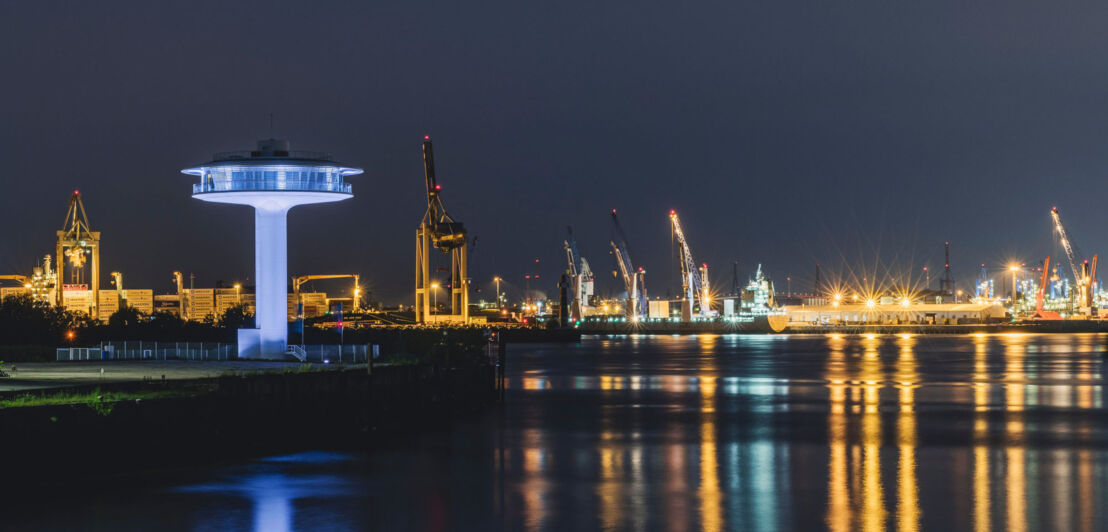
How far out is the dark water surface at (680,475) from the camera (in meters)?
19.6

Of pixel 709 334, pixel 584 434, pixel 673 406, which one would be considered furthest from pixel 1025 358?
pixel 709 334

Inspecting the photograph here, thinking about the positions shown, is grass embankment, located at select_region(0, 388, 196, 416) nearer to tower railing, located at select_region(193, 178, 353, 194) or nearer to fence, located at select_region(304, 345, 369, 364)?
fence, located at select_region(304, 345, 369, 364)

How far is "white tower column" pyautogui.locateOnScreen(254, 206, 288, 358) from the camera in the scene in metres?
39.5

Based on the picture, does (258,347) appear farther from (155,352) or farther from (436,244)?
(436,244)

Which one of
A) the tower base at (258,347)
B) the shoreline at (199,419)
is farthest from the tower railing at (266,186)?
the shoreline at (199,419)

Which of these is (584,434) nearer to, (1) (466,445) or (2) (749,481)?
(1) (466,445)

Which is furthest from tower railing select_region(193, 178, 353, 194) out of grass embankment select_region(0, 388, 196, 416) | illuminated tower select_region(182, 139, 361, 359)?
grass embankment select_region(0, 388, 196, 416)

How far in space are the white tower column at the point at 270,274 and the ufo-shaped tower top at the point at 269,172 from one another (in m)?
1.04

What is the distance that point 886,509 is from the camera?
20219 mm

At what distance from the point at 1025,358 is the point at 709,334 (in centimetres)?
11306

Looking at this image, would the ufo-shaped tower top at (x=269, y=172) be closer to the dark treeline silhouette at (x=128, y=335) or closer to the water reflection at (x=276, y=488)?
the dark treeline silhouette at (x=128, y=335)

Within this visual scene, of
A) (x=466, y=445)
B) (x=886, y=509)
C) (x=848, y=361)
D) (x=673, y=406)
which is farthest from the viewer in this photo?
(x=848, y=361)

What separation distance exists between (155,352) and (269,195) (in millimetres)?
8840

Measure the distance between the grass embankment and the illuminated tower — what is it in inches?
585
